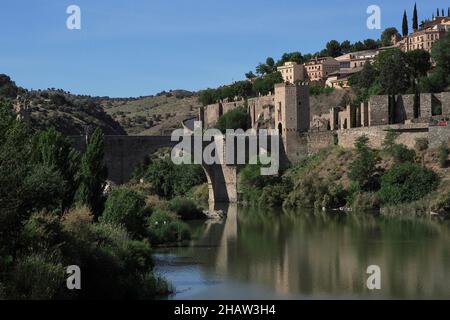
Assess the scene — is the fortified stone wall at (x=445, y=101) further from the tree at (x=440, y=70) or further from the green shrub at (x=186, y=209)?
the green shrub at (x=186, y=209)

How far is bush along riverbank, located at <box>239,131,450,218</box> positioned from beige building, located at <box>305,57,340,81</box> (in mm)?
30552

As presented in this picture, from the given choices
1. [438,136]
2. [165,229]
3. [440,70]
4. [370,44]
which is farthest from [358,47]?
[165,229]

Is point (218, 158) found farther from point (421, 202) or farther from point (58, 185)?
point (58, 185)

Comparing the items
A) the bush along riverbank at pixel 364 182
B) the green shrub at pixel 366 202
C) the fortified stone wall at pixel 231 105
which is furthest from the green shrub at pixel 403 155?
the fortified stone wall at pixel 231 105

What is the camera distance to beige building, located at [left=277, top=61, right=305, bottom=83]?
81.2m

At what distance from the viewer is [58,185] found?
21078 mm

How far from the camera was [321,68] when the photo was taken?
8238 centimetres

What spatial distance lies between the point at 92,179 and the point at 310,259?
696 cm

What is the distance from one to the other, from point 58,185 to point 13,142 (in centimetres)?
201

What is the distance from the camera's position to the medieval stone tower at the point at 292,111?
53.8 metres

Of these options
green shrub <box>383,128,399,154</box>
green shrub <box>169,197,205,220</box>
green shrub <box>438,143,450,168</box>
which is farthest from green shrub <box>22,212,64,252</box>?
green shrub <box>383,128,399,154</box>

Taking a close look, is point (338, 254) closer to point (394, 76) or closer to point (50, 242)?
point (50, 242)

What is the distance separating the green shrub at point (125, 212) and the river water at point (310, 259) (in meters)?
1.12

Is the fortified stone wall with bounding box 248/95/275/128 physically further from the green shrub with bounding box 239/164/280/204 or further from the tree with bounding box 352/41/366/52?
the tree with bounding box 352/41/366/52
